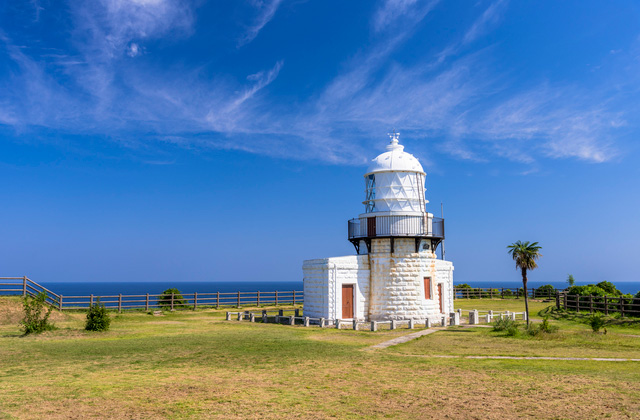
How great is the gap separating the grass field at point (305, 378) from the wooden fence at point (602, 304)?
789 cm

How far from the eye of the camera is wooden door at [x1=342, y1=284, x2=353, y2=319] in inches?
1012

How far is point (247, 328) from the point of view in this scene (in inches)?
890

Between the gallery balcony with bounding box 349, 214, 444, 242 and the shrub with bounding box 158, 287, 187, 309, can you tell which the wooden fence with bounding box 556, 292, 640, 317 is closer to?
the gallery balcony with bounding box 349, 214, 444, 242

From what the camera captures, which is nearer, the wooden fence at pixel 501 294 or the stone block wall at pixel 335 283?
the stone block wall at pixel 335 283

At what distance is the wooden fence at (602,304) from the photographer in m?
26.0

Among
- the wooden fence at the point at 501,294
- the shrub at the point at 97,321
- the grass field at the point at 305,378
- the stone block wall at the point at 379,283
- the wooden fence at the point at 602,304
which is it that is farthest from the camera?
the wooden fence at the point at 501,294

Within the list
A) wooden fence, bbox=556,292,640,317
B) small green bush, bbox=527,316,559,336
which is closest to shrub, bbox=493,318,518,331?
small green bush, bbox=527,316,559,336

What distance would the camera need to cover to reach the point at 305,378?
1142 cm

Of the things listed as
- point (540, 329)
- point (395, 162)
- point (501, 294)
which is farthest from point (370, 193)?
point (501, 294)

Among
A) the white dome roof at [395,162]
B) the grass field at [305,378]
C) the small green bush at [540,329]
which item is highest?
the white dome roof at [395,162]

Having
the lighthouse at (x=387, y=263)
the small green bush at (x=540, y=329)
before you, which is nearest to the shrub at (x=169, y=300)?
the lighthouse at (x=387, y=263)

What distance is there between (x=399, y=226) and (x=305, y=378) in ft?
51.1

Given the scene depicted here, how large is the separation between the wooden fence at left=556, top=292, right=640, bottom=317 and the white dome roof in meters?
12.9

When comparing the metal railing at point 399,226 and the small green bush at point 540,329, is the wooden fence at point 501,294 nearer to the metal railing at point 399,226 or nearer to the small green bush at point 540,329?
the metal railing at point 399,226
